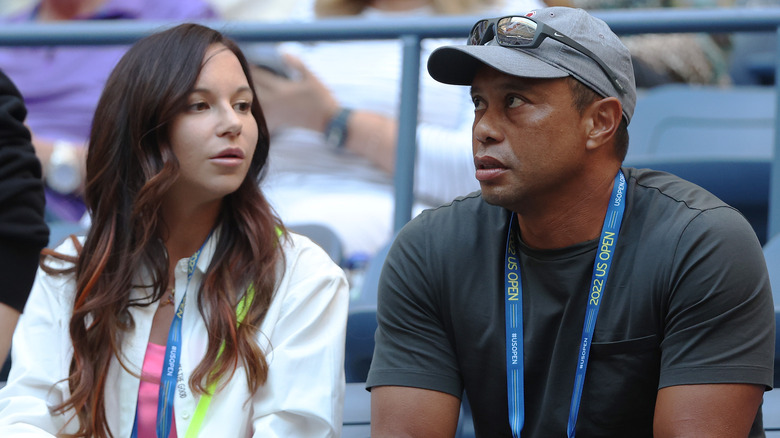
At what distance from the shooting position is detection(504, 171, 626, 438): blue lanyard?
6.73ft

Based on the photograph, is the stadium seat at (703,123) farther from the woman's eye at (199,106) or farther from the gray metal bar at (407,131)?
the woman's eye at (199,106)

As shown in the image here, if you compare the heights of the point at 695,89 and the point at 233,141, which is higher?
the point at 695,89

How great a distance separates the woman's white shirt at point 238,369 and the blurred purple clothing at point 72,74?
1.70 m

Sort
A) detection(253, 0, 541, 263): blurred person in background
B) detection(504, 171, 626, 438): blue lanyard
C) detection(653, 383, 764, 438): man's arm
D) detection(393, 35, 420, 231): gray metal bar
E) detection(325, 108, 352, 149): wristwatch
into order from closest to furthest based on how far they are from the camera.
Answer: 1. detection(653, 383, 764, 438): man's arm
2. detection(504, 171, 626, 438): blue lanyard
3. detection(393, 35, 420, 231): gray metal bar
4. detection(253, 0, 541, 263): blurred person in background
5. detection(325, 108, 352, 149): wristwatch

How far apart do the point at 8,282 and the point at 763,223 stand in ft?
7.93

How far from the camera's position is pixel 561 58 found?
210cm

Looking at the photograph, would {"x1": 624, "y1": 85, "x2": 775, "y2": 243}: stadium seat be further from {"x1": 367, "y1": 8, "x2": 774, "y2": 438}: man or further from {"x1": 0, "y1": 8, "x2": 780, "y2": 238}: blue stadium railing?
{"x1": 367, "y1": 8, "x2": 774, "y2": 438}: man

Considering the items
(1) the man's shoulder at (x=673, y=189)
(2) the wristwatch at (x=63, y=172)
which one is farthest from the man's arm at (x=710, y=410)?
(2) the wristwatch at (x=63, y=172)

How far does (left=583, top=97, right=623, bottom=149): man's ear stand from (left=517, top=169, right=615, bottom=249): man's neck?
88 millimetres

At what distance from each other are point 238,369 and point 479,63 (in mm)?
860

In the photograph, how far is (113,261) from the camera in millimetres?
2496

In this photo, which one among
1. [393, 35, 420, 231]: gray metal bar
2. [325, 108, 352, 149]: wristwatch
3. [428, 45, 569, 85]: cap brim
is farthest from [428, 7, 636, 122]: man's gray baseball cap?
[325, 108, 352, 149]: wristwatch

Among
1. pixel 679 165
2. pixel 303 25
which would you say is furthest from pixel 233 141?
pixel 679 165

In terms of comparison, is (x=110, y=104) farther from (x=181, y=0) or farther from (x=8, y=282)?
(x=181, y=0)
